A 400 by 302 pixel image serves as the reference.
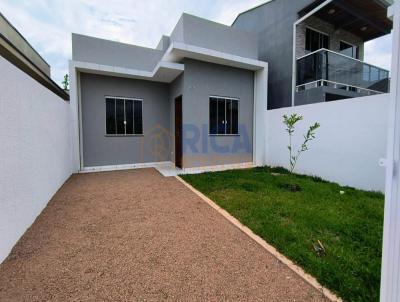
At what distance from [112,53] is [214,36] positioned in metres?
3.44

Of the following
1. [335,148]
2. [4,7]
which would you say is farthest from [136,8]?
[335,148]

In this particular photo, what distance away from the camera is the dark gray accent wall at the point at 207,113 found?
5996 mm

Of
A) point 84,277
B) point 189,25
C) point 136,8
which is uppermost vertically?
point 136,8

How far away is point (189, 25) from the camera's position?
5652 millimetres

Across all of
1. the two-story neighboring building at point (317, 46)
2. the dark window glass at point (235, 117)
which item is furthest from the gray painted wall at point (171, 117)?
the two-story neighboring building at point (317, 46)

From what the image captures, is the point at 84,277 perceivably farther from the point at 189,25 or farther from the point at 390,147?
the point at 189,25

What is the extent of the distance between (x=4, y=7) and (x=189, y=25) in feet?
15.5

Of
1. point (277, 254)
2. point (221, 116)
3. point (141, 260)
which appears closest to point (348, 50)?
point (221, 116)

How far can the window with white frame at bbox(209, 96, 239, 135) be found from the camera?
21.1ft

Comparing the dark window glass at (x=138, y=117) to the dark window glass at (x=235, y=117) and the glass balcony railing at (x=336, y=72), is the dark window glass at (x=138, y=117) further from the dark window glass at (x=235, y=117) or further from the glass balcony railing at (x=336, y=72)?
the glass balcony railing at (x=336, y=72)

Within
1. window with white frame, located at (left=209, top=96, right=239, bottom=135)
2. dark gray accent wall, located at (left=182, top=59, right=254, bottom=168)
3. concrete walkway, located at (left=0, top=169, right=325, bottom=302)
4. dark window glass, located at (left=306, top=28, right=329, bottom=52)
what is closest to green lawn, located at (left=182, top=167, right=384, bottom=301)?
concrete walkway, located at (left=0, top=169, right=325, bottom=302)

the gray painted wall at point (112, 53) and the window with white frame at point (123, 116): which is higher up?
the gray painted wall at point (112, 53)

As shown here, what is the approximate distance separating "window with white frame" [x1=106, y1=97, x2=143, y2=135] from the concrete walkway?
378 centimetres

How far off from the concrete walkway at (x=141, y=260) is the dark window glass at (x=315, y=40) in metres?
8.13
